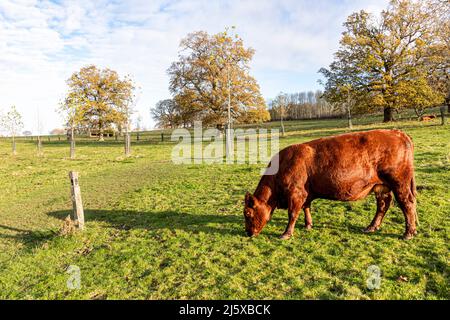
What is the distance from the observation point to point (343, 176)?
568 centimetres

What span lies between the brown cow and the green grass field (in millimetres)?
571

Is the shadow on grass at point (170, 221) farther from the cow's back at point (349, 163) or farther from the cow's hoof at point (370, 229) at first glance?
the cow's hoof at point (370, 229)

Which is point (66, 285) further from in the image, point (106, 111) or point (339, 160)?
point (106, 111)

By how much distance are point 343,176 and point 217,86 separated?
1184 inches

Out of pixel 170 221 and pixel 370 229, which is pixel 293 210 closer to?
pixel 370 229

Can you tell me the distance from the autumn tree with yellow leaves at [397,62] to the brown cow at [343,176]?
2641 cm

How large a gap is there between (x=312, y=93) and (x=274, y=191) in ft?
444

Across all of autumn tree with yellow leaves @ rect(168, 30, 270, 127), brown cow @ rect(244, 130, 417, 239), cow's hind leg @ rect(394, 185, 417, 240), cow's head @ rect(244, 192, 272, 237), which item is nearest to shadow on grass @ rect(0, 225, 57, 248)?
cow's head @ rect(244, 192, 272, 237)

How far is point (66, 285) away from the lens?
4.90m

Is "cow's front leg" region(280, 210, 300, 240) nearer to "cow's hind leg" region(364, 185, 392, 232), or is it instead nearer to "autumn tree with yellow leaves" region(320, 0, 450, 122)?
"cow's hind leg" region(364, 185, 392, 232)

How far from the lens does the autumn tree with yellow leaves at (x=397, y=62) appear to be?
2833cm

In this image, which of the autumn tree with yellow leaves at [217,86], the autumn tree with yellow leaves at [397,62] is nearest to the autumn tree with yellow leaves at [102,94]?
the autumn tree with yellow leaves at [217,86]

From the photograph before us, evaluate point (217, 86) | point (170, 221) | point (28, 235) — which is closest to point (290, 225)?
point (170, 221)

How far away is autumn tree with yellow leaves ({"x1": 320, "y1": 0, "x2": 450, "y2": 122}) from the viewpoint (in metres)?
28.3
